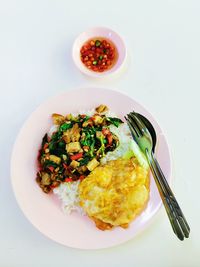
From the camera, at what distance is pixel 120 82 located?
3191 mm

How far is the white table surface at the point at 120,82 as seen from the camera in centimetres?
280

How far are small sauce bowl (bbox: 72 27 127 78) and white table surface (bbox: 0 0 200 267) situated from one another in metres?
0.10

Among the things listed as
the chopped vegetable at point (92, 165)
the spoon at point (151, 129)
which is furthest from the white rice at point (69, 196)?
the spoon at point (151, 129)

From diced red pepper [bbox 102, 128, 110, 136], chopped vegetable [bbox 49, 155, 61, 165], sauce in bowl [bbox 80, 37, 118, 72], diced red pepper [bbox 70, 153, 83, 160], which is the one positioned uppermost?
sauce in bowl [bbox 80, 37, 118, 72]

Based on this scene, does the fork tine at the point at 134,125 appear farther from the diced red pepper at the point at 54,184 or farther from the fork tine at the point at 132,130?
the diced red pepper at the point at 54,184

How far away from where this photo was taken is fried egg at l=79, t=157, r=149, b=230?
2631 millimetres

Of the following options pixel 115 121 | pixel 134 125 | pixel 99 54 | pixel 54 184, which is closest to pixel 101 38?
pixel 99 54

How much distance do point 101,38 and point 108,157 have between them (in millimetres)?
1060

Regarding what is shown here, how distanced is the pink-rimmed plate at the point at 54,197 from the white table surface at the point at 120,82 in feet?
0.55

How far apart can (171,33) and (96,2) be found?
0.74 meters

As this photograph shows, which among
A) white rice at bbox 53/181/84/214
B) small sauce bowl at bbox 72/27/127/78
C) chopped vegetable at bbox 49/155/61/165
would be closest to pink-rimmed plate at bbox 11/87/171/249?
white rice at bbox 53/181/84/214

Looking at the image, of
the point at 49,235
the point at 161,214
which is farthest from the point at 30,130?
the point at 161,214

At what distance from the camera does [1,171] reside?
2.98 meters

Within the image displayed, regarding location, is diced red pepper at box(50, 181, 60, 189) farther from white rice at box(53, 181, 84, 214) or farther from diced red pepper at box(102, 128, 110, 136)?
diced red pepper at box(102, 128, 110, 136)
